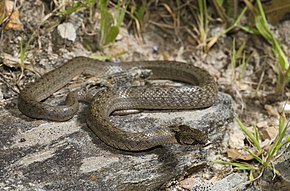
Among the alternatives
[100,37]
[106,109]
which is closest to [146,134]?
[106,109]

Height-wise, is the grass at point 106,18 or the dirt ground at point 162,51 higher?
the grass at point 106,18

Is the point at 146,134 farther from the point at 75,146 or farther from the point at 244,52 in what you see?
the point at 244,52

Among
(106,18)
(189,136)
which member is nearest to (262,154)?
(189,136)

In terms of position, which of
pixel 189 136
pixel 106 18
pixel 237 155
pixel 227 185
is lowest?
pixel 227 185

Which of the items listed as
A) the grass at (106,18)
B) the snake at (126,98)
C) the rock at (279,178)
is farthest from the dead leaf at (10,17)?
the rock at (279,178)

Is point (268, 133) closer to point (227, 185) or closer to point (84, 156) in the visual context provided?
point (227, 185)

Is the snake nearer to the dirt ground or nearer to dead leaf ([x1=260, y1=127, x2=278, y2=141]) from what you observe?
the dirt ground

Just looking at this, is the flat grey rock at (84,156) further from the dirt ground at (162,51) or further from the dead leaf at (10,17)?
Result: the dead leaf at (10,17)
